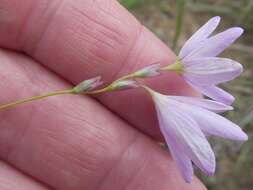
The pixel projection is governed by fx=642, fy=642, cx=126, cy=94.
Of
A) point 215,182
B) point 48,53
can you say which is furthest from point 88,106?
point 215,182

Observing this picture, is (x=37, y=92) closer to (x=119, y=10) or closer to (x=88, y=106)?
(x=88, y=106)

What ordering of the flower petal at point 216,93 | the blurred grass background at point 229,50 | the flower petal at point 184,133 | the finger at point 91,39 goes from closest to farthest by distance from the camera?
the flower petal at point 184,133 → the flower petal at point 216,93 → the finger at point 91,39 → the blurred grass background at point 229,50

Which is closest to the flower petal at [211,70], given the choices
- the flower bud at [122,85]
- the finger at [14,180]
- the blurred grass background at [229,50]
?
the flower bud at [122,85]

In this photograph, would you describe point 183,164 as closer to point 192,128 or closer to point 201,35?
point 192,128

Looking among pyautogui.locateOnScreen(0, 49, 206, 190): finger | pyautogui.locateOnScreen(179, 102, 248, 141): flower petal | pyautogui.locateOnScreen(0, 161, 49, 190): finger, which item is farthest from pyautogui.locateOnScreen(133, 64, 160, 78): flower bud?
pyautogui.locateOnScreen(0, 161, 49, 190): finger

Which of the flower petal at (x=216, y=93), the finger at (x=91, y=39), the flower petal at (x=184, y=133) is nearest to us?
the flower petal at (x=184, y=133)

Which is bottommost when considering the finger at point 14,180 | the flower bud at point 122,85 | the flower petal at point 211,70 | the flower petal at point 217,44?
the finger at point 14,180

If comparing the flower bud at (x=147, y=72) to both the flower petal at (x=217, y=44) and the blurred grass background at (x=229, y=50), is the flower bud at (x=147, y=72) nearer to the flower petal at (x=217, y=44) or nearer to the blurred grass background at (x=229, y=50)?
the flower petal at (x=217, y=44)

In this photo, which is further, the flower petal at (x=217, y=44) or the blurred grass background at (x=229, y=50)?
the blurred grass background at (x=229, y=50)
